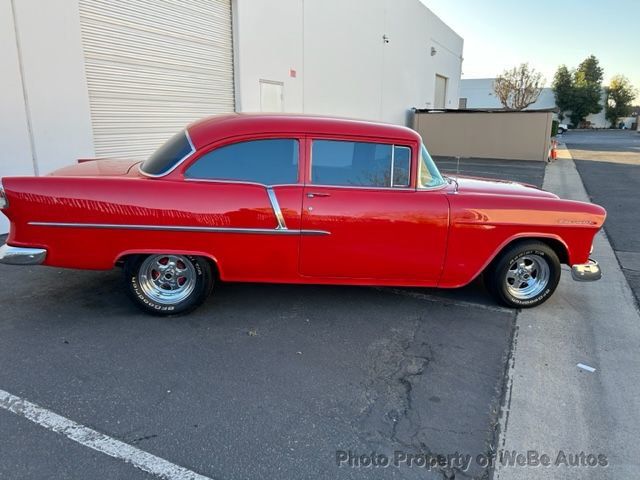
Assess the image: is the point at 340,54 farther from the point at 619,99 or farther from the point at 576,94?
the point at 619,99

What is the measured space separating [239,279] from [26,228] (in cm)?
175

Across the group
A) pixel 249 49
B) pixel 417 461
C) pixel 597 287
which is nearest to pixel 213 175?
pixel 417 461

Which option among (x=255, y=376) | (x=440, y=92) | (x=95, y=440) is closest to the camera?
(x=95, y=440)

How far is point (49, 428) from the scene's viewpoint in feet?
8.66

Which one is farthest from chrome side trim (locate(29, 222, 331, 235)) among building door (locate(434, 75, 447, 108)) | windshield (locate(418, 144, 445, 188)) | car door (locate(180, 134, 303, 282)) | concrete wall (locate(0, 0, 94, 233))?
building door (locate(434, 75, 447, 108))

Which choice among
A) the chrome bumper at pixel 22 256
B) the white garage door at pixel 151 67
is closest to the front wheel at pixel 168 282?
the chrome bumper at pixel 22 256

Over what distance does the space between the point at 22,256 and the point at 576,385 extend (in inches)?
171

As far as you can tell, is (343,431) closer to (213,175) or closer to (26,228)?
(213,175)

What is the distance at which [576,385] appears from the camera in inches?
130

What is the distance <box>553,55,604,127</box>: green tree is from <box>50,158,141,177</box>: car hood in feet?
258

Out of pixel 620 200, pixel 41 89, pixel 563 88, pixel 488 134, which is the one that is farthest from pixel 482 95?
pixel 41 89

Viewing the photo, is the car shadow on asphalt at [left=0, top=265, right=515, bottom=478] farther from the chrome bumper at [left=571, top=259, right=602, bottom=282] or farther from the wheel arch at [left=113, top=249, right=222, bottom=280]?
the chrome bumper at [left=571, top=259, right=602, bottom=282]

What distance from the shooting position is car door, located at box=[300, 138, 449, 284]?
156 inches

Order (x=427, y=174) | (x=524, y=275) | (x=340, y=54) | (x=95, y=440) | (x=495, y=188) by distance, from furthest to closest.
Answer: (x=340, y=54), (x=495, y=188), (x=524, y=275), (x=427, y=174), (x=95, y=440)
